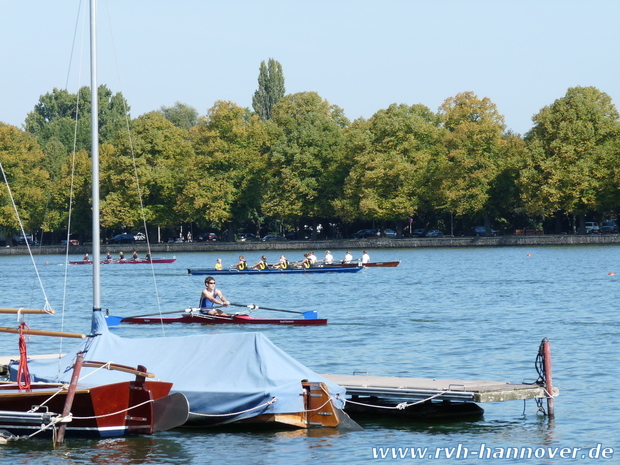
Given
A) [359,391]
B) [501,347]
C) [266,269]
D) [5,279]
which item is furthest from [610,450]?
[5,279]

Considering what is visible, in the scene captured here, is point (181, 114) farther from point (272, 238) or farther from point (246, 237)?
point (272, 238)

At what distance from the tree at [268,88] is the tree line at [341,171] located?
3258 centimetres

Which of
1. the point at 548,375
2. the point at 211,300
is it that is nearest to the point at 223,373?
the point at 548,375

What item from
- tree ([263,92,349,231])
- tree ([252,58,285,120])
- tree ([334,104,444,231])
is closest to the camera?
tree ([334,104,444,231])

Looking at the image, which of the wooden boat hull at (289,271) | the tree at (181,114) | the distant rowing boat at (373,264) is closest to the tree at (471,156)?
the distant rowing boat at (373,264)

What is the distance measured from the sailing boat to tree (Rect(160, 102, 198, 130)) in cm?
15530

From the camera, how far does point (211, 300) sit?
36000 millimetres

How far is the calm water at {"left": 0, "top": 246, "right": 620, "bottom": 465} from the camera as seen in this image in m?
18.8

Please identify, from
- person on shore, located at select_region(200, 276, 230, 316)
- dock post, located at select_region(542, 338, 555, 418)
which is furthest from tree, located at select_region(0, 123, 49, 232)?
dock post, located at select_region(542, 338, 555, 418)

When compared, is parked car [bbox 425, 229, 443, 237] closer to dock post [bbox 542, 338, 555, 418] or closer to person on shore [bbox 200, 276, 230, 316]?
person on shore [bbox 200, 276, 230, 316]

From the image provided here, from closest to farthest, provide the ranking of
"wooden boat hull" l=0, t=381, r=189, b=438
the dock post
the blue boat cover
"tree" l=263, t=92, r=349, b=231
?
"wooden boat hull" l=0, t=381, r=189, b=438 → the blue boat cover → the dock post → "tree" l=263, t=92, r=349, b=231

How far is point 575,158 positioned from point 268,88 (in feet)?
224

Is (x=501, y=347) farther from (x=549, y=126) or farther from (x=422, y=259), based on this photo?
(x=549, y=126)

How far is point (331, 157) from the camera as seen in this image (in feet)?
378
